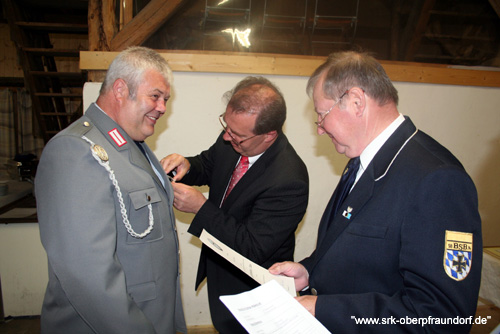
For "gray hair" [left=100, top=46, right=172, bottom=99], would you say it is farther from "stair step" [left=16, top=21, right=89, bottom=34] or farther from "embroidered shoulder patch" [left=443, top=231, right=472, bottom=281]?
"stair step" [left=16, top=21, right=89, bottom=34]

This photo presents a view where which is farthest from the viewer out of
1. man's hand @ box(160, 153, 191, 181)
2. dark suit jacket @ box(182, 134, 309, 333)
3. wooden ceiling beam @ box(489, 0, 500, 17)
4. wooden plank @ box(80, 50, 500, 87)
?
wooden ceiling beam @ box(489, 0, 500, 17)

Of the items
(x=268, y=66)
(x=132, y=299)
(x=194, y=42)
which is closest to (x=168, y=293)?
(x=132, y=299)

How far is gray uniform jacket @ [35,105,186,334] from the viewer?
1022 mm

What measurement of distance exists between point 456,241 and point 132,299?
112 cm

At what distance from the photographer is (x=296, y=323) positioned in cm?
92

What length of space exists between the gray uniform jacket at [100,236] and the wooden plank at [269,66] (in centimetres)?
145

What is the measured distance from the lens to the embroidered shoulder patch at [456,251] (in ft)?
2.79

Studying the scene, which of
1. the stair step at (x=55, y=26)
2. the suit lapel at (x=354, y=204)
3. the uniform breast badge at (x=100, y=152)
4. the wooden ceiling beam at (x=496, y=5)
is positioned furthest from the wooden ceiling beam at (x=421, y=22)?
the stair step at (x=55, y=26)

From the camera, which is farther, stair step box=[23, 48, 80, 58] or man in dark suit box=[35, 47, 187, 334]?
stair step box=[23, 48, 80, 58]

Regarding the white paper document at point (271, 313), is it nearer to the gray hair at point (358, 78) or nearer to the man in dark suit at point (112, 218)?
the man in dark suit at point (112, 218)

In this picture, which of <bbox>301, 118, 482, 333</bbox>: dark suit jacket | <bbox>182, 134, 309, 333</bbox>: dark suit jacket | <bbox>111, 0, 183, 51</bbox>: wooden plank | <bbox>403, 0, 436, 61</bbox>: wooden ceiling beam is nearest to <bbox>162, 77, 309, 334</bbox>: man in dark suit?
<bbox>182, 134, 309, 333</bbox>: dark suit jacket

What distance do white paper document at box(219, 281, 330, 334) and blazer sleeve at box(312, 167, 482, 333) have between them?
7.8 inches

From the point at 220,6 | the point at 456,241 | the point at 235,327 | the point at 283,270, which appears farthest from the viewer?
the point at 220,6

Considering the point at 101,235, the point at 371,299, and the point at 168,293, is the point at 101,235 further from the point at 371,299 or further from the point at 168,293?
the point at 371,299
